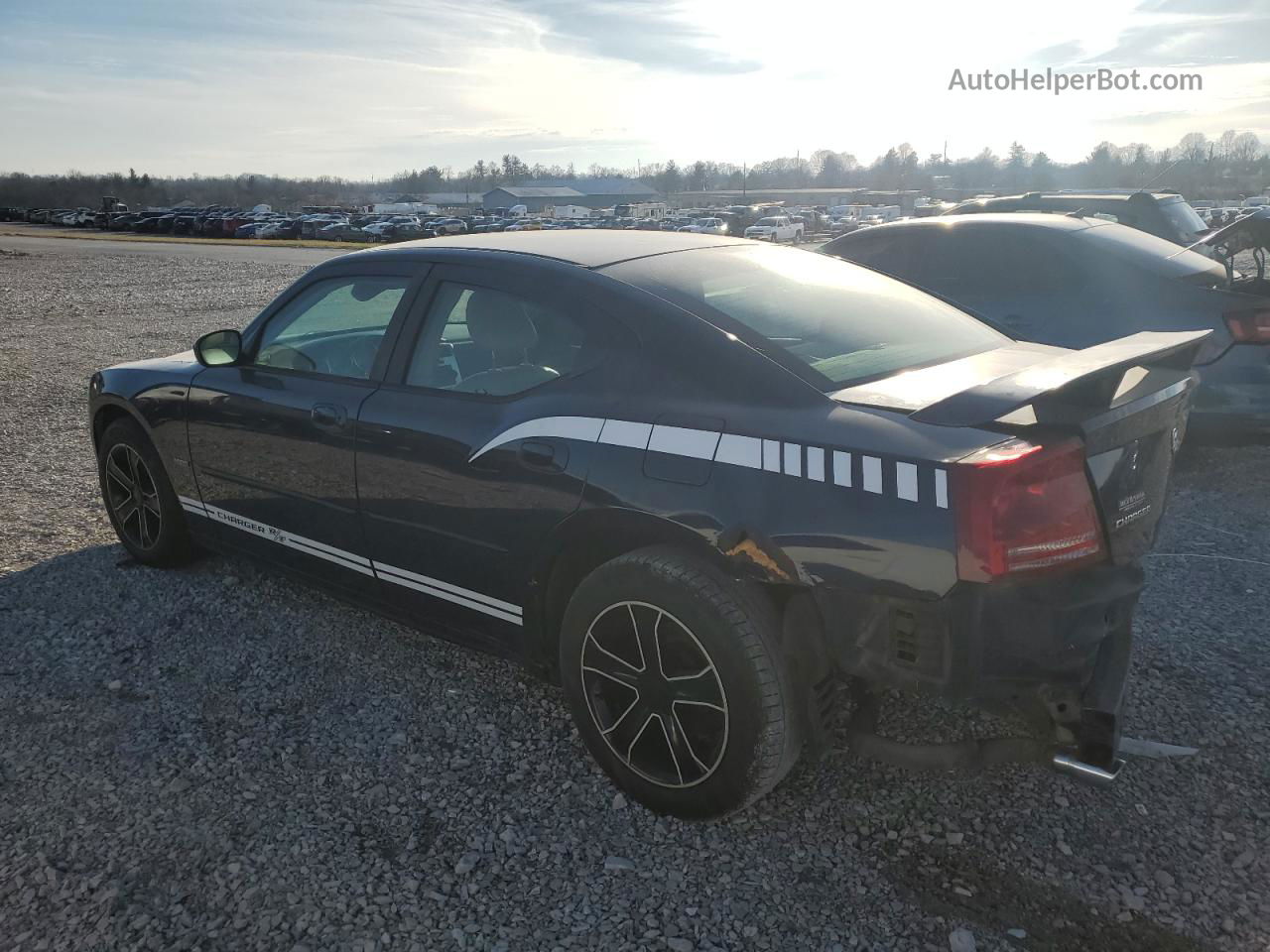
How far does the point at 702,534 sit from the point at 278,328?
2289 millimetres

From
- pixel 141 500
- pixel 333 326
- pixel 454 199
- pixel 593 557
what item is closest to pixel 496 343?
pixel 593 557

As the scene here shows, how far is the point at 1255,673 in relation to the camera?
11.3ft

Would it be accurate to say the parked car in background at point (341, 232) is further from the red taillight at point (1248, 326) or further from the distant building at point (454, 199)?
the distant building at point (454, 199)

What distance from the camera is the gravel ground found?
2.38 m

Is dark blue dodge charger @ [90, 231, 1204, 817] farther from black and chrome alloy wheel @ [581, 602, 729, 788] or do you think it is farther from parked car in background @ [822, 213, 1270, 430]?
parked car in background @ [822, 213, 1270, 430]

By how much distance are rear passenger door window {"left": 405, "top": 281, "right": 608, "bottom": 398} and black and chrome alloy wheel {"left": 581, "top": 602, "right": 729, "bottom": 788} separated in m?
0.78

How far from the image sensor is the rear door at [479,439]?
9.51 feet

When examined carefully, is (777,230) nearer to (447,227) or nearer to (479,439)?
(447,227)

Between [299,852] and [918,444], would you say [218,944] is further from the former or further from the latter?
[918,444]

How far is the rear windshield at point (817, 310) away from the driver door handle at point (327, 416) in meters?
1.15

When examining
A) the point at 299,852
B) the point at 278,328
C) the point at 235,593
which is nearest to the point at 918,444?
the point at 299,852

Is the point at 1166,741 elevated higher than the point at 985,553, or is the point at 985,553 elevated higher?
the point at 985,553

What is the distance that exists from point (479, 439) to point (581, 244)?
2.83 feet

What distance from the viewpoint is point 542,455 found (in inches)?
114
